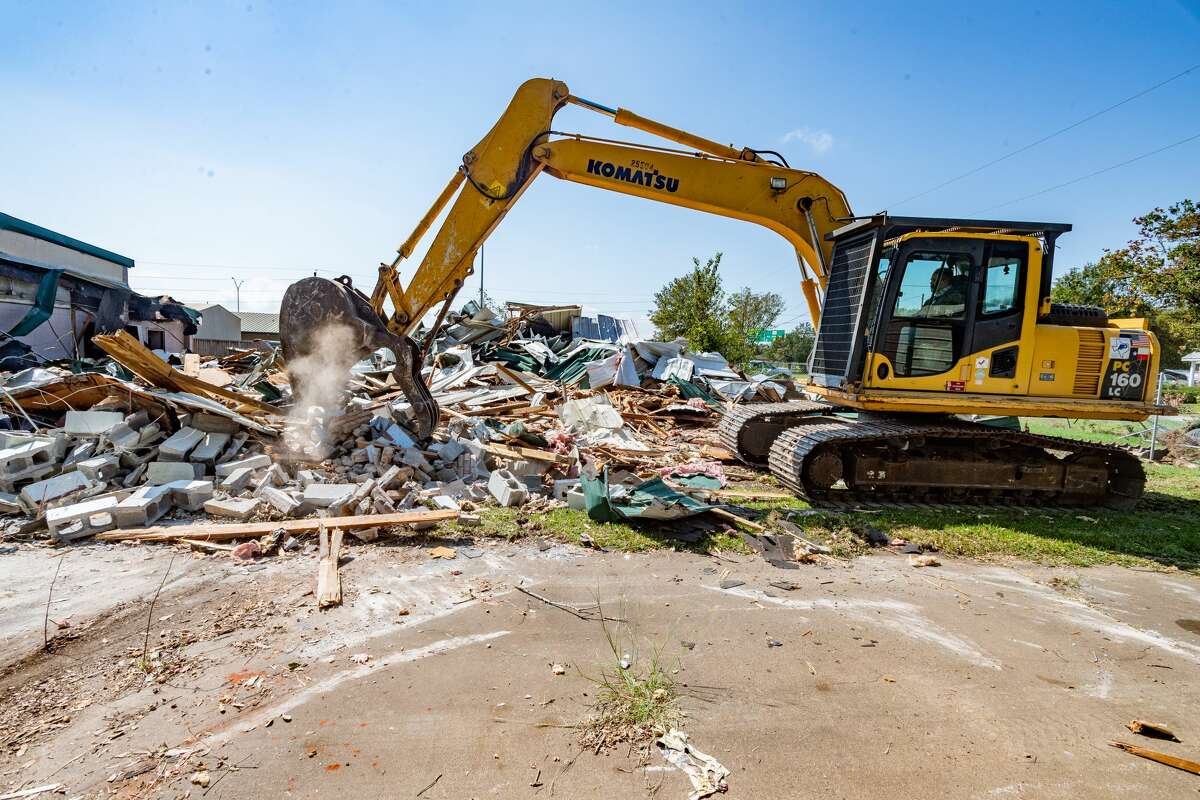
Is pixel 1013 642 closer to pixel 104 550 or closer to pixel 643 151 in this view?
pixel 643 151

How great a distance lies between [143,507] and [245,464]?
105 cm

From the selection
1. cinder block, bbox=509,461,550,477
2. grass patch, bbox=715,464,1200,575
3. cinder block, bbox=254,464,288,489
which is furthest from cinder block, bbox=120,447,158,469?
grass patch, bbox=715,464,1200,575

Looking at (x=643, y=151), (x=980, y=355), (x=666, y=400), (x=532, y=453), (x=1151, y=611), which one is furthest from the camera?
(x=666, y=400)

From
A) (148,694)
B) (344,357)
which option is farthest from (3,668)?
(344,357)

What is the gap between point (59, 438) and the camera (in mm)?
6223

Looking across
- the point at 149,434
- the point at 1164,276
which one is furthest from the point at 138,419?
the point at 1164,276

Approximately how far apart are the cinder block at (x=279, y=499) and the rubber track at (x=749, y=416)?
583 cm

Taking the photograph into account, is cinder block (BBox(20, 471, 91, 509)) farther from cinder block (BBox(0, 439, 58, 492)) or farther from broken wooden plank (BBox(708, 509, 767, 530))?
broken wooden plank (BBox(708, 509, 767, 530))

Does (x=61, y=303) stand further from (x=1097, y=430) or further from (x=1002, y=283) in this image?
(x=1097, y=430)

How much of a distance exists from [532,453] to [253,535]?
3.34 m

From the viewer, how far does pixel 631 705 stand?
288 cm

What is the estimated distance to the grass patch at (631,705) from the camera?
2666 mm

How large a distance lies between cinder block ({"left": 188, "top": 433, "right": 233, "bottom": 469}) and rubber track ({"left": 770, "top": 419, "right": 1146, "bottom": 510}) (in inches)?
259

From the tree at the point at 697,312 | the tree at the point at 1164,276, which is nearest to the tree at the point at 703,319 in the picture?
the tree at the point at 697,312
